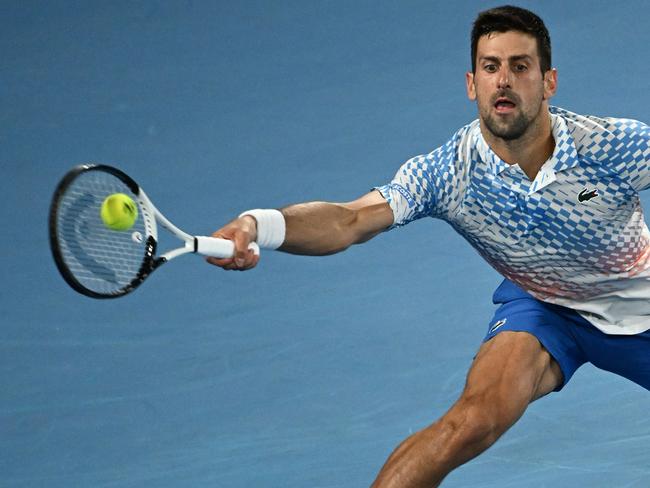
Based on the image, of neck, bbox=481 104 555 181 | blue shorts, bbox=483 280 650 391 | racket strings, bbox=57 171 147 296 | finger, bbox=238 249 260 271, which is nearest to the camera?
racket strings, bbox=57 171 147 296

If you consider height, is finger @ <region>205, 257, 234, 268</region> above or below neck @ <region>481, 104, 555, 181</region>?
below

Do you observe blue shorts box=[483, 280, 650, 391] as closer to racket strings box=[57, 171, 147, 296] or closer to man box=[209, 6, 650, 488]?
man box=[209, 6, 650, 488]

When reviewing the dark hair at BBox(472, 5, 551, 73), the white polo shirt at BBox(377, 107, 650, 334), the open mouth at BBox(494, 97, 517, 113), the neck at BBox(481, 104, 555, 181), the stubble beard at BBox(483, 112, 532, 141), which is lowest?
the white polo shirt at BBox(377, 107, 650, 334)

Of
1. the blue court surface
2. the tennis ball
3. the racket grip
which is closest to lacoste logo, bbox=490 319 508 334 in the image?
the blue court surface

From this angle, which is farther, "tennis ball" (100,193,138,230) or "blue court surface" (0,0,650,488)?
"blue court surface" (0,0,650,488)

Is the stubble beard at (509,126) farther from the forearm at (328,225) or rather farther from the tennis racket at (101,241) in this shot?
the tennis racket at (101,241)

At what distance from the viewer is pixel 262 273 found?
7.70 metres

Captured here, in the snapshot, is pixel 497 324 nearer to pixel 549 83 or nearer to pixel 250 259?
pixel 549 83

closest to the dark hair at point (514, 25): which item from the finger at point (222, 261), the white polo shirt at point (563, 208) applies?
the white polo shirt at point (563, 208)

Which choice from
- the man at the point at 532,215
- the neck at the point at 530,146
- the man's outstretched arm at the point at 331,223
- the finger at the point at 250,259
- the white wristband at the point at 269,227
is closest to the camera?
the finger at the point at 250,259

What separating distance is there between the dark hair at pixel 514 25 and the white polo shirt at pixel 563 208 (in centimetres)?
24

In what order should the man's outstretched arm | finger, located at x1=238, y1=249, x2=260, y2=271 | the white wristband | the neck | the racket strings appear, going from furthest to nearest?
the neck, the man's outstretched arm, the white wristband, finger, located at x1=238, y1=249, x2=260, y2=271, the racket strings

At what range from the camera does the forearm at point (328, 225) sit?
4531mm

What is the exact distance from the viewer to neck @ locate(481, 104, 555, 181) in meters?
4.79
